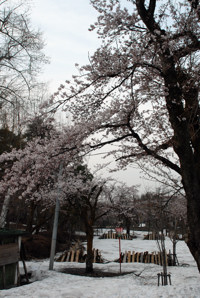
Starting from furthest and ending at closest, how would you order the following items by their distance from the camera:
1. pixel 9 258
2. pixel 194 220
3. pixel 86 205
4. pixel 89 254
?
pixel 86 205 → pixel 89 254 → pixel 9 258 → pixel 194 220

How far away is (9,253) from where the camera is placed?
8992 millimetres

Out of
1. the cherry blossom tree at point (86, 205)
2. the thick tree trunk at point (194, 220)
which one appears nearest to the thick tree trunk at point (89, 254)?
the cherry blossom tree at point (86, 205)

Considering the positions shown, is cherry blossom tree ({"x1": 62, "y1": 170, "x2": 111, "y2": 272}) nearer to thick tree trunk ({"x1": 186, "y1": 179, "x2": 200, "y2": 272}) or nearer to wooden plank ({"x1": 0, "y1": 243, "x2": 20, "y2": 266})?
wooden plank ({"x1": 0, "y1": 243, "x2": 20, "y2": 266})

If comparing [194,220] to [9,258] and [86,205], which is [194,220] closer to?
[9,258]

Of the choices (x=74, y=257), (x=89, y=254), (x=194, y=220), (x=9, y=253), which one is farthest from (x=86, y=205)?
(x=194, y=220)

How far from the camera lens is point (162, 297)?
6031 millimetres

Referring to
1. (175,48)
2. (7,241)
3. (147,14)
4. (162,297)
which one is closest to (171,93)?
(175,48)

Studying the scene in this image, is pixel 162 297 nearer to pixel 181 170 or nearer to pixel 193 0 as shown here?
pixel 181 170

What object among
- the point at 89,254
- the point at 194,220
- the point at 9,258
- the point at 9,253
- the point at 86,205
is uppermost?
the point at 86,205

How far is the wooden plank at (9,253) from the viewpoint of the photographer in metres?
8.63

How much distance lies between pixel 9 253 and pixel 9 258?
19 centimetres

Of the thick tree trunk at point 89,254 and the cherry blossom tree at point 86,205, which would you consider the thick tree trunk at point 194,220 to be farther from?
the thick tree trunk at point 89,254

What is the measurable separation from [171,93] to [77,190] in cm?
1057

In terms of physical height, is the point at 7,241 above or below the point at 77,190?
below
